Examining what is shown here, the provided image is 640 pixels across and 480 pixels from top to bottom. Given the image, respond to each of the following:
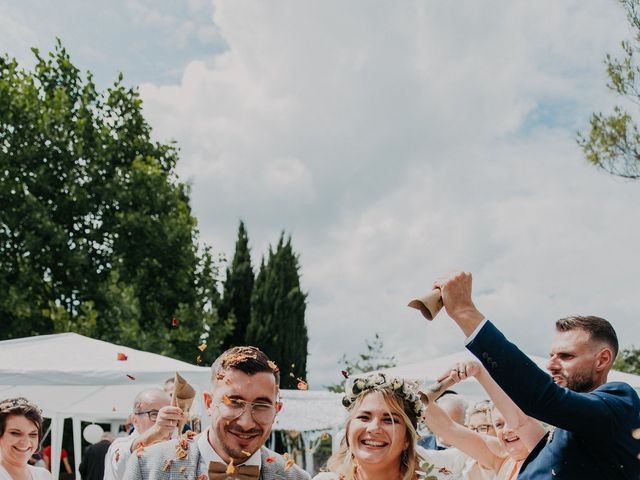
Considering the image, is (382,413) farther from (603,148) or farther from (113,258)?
(113,258)

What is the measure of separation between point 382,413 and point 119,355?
6.43 m

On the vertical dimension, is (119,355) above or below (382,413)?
above

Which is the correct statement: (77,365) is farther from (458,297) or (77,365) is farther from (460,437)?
(458,297)

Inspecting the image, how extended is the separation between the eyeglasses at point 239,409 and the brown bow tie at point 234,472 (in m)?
0.18

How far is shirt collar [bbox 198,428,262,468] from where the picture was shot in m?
A: 2.89

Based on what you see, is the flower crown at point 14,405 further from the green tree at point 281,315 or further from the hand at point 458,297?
the green tree at point 281,315

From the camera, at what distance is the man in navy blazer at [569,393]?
7.36 feet

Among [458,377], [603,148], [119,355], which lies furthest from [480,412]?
[603,148]

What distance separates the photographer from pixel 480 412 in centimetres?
616

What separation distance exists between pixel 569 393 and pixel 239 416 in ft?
3.89

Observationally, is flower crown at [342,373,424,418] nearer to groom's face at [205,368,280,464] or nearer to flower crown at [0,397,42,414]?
groom's face at [205,368,280,464]

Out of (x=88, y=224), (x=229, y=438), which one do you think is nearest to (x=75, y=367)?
(x=229, y=438)

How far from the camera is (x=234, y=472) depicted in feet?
9.23

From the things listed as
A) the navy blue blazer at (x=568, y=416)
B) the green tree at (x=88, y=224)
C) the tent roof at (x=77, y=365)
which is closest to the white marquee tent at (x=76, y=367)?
the tent roof at (x=77, y=365)
